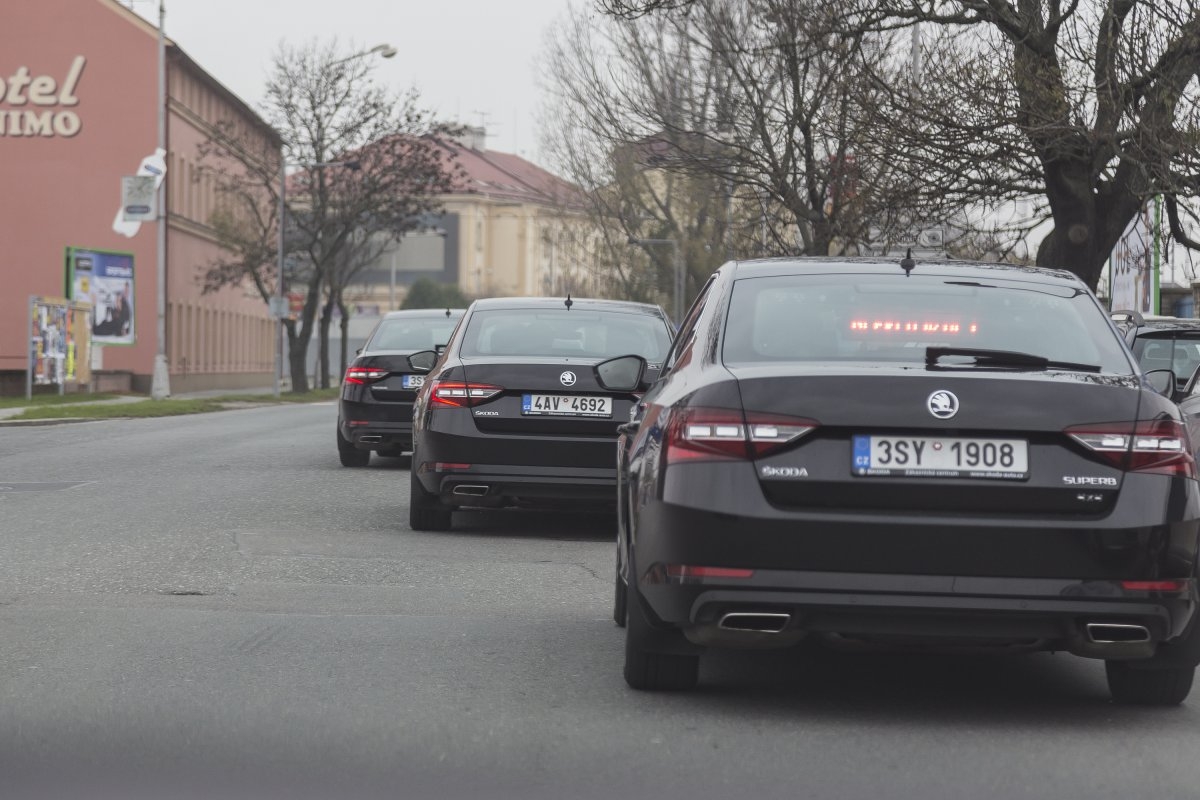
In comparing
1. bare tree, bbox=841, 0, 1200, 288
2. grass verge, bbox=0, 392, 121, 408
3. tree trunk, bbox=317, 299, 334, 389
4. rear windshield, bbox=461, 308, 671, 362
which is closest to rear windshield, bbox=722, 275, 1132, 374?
rear windshield, bbox=461, 308, 671, 362

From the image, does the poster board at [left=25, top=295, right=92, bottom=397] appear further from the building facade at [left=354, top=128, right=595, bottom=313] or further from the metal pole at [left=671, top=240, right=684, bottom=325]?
the building facade at [left=354, top=128, right=595, bottom=313]

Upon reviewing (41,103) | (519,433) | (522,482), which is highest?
(41,103)

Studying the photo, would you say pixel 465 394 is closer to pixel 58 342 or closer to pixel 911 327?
pixel 911 327

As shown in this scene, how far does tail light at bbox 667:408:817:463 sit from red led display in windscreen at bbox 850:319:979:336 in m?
0.70

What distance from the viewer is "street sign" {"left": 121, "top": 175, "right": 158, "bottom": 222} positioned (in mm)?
43156

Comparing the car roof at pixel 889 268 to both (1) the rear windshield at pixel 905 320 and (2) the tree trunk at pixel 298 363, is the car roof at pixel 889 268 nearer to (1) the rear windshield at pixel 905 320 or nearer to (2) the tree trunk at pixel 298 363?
(1) the rear windshield at pixel 905 320

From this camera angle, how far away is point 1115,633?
19.2 ft

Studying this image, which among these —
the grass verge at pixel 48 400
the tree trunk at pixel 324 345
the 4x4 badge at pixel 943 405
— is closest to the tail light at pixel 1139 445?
the 4x4 badge at pixel 943 405

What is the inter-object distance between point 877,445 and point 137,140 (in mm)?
56284

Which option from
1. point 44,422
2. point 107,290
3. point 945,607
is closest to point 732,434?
point 945,607

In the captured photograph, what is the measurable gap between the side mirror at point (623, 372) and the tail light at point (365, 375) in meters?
10.0

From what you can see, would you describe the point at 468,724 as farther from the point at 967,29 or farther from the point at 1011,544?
the point at 967,29

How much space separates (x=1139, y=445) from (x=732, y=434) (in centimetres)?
122

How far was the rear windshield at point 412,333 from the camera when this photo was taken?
18.9 metres
